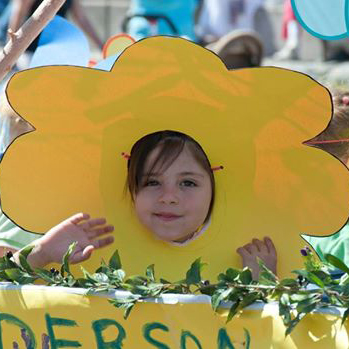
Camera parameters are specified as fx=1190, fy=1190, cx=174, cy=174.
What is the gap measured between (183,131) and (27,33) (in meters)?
0.53

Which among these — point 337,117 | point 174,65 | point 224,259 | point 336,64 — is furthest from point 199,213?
point 336,64

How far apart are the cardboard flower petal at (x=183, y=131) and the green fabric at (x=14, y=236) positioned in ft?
0.82

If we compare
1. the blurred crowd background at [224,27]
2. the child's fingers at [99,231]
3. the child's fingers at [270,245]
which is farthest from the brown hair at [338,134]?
the blurred crowd background at [224,27]

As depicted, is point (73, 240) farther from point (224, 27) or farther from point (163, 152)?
point (224, 27)

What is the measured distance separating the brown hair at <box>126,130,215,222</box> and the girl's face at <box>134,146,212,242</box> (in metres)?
0.01

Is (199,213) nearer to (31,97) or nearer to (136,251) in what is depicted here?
(136,251)

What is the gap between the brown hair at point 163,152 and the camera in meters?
3.40

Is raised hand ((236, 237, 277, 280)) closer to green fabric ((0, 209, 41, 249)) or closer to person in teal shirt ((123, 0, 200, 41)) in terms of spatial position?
green fabric ((0, 209, 41, 249))

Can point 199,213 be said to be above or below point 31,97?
below

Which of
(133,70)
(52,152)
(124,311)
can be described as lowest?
(124,311)

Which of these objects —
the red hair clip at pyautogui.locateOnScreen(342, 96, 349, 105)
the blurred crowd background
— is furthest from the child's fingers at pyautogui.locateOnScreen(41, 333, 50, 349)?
the blurred crowd background

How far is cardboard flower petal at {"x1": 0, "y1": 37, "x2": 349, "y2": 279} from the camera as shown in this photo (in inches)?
129

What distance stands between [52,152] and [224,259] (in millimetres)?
579

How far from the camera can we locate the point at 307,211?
3350mm
